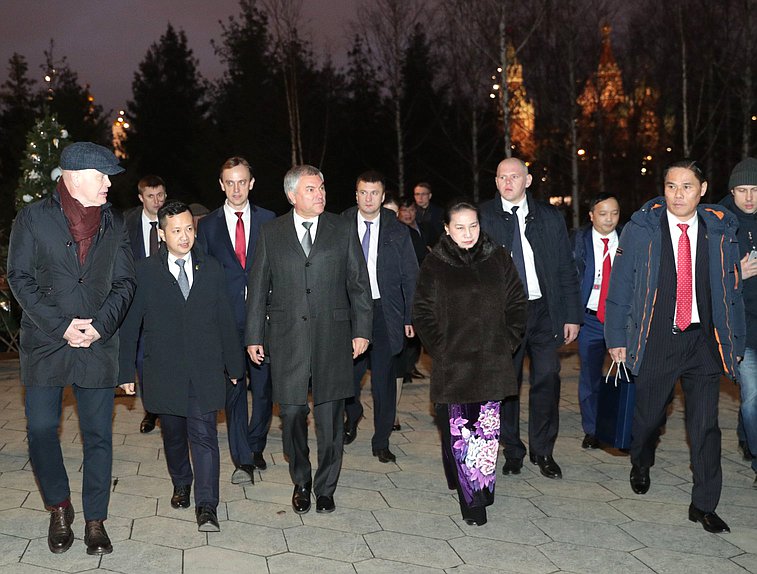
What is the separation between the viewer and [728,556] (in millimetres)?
4605

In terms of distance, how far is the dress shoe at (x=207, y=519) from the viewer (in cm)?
509

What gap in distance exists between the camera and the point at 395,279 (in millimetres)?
6957

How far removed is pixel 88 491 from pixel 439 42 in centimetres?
2750

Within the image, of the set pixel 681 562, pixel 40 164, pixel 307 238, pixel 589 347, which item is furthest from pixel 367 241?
pixel 40 164

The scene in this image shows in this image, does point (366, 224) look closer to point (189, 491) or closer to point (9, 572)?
point (189, 491)

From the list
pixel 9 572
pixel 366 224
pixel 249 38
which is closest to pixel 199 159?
pixel 249 38

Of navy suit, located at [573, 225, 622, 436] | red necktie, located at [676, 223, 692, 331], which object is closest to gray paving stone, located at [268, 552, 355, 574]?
red necktie, located at [676, 223, 692, 331]

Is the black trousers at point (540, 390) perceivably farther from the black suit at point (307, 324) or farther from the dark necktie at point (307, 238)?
the dark necktie at point (307, 238)

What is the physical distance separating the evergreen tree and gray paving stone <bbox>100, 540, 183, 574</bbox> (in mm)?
35810

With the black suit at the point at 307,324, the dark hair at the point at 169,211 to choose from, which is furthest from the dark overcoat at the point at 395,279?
the dark hair at the point at 169,211

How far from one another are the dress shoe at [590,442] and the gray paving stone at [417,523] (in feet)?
6.96

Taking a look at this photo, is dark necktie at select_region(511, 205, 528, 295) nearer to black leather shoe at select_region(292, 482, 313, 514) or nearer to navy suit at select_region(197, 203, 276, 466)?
navy suit at select_region(197, 203, 276, 466)

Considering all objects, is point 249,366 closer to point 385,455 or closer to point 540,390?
point 385,455

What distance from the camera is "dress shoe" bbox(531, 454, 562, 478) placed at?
619 centimetres
